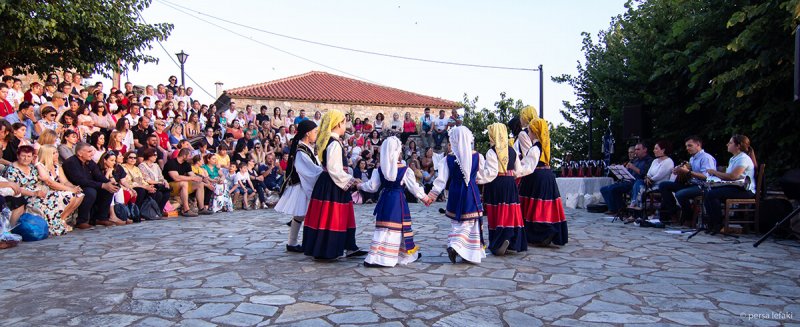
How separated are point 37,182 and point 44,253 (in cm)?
188

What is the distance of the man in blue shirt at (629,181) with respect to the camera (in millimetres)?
10961

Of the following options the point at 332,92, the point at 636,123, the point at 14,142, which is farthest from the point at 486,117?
the point at 14,142

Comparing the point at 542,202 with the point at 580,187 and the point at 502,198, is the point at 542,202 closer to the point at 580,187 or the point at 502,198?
the point at 502,198

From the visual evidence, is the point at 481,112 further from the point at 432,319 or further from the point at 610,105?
the point at 432,319

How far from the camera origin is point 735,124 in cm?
1134

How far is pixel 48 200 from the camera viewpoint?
8734 millimetres

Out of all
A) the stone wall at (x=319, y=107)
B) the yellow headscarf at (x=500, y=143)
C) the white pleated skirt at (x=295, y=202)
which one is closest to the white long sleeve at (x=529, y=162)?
the yellow headscarf at (x=500, y=143)

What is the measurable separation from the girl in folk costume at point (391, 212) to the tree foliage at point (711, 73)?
249 inches

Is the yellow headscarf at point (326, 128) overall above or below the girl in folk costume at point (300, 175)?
above

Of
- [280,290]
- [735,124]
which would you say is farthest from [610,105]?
[280,290]

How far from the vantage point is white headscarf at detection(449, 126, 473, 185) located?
21.0ft

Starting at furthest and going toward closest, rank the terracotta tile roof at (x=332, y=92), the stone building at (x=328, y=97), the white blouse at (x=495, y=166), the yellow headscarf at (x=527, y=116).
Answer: the terracotta tile roof at (x=332, y=92), the stone building at (x=328, y=97), the yellow headscarf at (x=527, y=116), the white blouse at (x=495, y=166)

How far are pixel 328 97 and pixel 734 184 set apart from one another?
964 inches

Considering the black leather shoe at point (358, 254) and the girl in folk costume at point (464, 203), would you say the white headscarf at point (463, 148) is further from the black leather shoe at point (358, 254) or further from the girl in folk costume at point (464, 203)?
the black leather shoe at point (358, 254)
